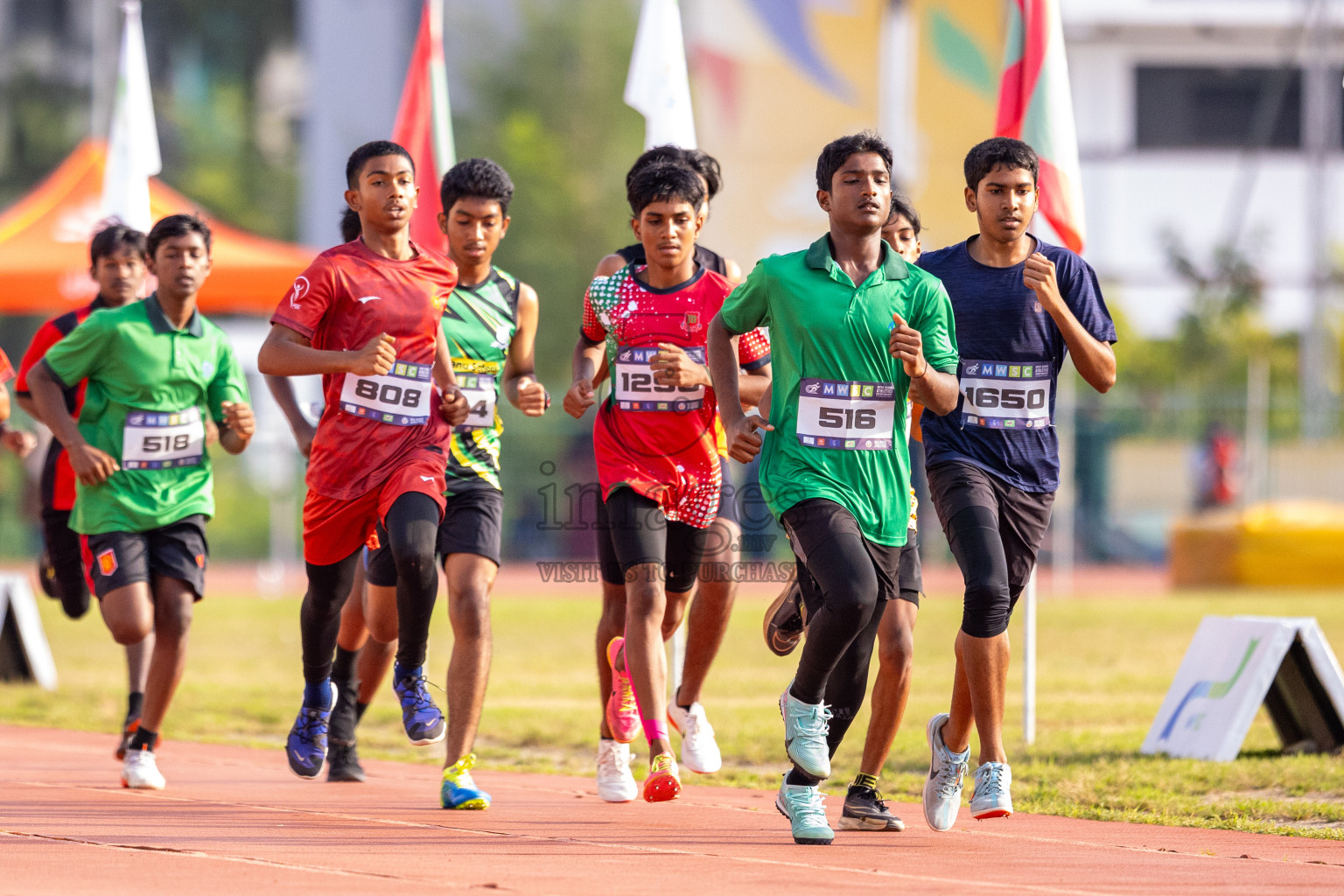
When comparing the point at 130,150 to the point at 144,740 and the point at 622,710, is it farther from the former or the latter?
the point at 622,710

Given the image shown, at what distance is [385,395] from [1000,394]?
2202mm

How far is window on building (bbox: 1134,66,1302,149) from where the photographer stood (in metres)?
36.5

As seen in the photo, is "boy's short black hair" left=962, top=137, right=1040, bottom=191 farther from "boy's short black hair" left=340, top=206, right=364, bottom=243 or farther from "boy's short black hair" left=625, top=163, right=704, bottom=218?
"boy's short black hair" left=340, top=206, right=364, bottom=243

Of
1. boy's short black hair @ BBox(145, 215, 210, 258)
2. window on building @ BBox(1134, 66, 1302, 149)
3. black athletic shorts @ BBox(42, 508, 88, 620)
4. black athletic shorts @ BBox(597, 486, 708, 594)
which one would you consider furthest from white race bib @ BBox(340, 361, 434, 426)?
window on building @ BBox(1134, 66, 1302, 149)

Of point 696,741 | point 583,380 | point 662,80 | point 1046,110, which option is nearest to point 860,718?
point 696,741

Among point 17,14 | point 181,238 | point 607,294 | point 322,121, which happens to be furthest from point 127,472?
point 17,14

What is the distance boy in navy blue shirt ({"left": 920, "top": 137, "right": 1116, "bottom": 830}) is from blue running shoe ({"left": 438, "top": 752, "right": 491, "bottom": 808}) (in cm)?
161

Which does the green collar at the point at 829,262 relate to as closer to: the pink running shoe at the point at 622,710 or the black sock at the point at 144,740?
the pink running shoe at the point at 622,710

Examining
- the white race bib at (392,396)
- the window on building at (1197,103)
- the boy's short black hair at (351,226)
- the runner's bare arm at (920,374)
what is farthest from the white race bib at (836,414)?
the window on building at (1197,103)

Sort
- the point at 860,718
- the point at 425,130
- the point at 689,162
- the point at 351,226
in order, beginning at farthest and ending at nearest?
the point at 425,130 → the point at 860,718 → the point at 351,226 → the point at 689,162

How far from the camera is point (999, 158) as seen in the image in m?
6.46

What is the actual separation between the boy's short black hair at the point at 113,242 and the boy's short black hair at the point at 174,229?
676mm

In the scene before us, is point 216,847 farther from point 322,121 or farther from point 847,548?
point 322,121

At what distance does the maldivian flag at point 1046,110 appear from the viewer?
29.0 feet
